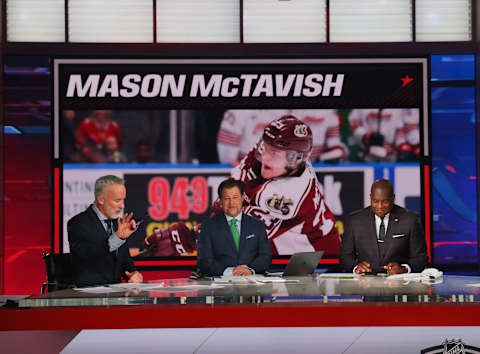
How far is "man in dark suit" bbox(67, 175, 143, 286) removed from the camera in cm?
418

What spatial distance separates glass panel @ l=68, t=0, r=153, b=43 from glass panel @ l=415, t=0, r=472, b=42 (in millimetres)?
2843

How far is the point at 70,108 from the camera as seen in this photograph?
6832 millimetres

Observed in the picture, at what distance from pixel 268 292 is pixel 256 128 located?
3.50m

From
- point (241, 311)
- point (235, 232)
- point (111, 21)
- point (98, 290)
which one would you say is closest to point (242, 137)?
point (111, 21)

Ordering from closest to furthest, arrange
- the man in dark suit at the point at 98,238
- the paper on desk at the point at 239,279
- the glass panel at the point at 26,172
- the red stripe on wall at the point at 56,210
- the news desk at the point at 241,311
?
the news desk at the point at 241,311 < the paper on desk at the point at 239,279 < the man in dark suit at the point at 98,238 < the red stripe on wall at the point at 56,210 < the glass panel at the point at 26,172

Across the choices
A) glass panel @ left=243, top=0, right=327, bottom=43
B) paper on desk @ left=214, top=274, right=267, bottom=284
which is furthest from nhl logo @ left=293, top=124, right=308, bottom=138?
paper on desk @ left=214, top=274, right=267, bottom=284

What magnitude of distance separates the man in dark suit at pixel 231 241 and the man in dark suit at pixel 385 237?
2.01 ft

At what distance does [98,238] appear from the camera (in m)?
4.18

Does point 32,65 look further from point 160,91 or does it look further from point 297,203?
point 297,203

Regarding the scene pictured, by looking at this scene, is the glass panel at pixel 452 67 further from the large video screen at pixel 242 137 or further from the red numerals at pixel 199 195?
the red numerals at pixel 199 195

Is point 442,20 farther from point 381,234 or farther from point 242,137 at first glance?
point 381,234

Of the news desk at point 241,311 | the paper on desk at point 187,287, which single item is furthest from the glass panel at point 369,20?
the news desk at point 241,311

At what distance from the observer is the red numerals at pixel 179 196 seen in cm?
686

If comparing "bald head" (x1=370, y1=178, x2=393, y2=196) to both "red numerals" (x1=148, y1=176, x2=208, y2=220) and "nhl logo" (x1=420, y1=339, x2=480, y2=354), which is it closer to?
"nhl logo" (x1=420, y1=339, x2=480, y2=354)
